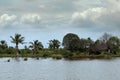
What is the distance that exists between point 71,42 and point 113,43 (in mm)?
22152

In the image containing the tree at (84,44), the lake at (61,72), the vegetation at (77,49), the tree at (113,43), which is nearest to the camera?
the lake at (61,72)

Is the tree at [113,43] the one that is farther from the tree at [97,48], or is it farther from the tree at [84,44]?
the tree at [84,44]

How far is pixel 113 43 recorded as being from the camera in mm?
174625

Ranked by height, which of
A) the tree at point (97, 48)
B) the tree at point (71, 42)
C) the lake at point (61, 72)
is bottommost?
the lake at point (61, 72)

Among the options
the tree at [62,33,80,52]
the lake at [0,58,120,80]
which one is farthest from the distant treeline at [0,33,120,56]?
the lake at [0,58,120,80]

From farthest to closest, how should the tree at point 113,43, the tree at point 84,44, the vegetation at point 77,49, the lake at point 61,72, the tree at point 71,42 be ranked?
the tree at point 71,42, the tree at point 84,44, the tree at point 113,43, the vegetation at point 77,49, the lake at point 61,72

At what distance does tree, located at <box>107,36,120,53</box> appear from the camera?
558ft

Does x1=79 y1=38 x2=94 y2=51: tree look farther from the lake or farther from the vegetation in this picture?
the lake

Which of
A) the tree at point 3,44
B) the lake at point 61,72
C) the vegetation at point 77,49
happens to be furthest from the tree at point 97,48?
the lake at point 61,72

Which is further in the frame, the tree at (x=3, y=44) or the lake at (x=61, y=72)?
the tree at (x=3, y=44)

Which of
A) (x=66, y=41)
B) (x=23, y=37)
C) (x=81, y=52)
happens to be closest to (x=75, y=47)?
(x=81, y=52)

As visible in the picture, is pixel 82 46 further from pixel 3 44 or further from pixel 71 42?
pixel 3 44

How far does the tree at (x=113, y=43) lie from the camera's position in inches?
6690

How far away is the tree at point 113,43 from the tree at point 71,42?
1643cm
